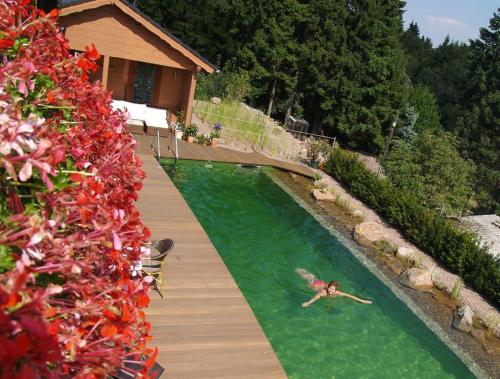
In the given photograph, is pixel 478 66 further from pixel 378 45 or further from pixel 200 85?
pixel 200 85

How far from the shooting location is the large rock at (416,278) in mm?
11852

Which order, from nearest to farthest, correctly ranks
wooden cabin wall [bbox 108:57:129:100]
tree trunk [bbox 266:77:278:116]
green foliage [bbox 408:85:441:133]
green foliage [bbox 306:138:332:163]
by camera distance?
green foliage [bbox 306:138:332:163] < wooden cabin wall [bbox 108:57:129:100] < tree trunk [bbox 266:77:278:116] < green foliage [bbox 408:85:441:133]

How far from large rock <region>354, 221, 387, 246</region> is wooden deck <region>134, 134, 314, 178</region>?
5021mm

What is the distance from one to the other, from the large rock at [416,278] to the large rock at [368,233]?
1.87 m

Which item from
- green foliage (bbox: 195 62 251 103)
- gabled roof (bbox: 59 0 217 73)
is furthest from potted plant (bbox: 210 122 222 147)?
green foliage (bbox: 195 62 251 103)

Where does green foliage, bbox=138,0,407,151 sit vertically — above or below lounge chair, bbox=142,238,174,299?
above

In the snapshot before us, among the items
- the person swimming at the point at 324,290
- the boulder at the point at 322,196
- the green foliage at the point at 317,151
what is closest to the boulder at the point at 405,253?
the person swimming at the point at 324,290

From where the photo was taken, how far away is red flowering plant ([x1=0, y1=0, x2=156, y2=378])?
Answer: 1321 millimetres

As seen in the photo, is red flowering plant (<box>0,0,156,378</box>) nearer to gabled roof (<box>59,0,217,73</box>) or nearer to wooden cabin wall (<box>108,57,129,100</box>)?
gabled roof (<box>59,0,217,73</box>)

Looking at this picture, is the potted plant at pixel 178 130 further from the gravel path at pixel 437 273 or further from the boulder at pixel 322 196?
the gravel path at pixel 437 273

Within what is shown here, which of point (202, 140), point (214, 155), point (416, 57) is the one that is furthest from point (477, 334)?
point (416, 57)

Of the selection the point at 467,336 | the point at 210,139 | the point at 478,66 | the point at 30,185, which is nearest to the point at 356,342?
the point at 467,336

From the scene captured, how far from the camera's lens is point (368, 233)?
14.1 meters

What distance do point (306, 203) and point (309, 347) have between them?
26.2ft
